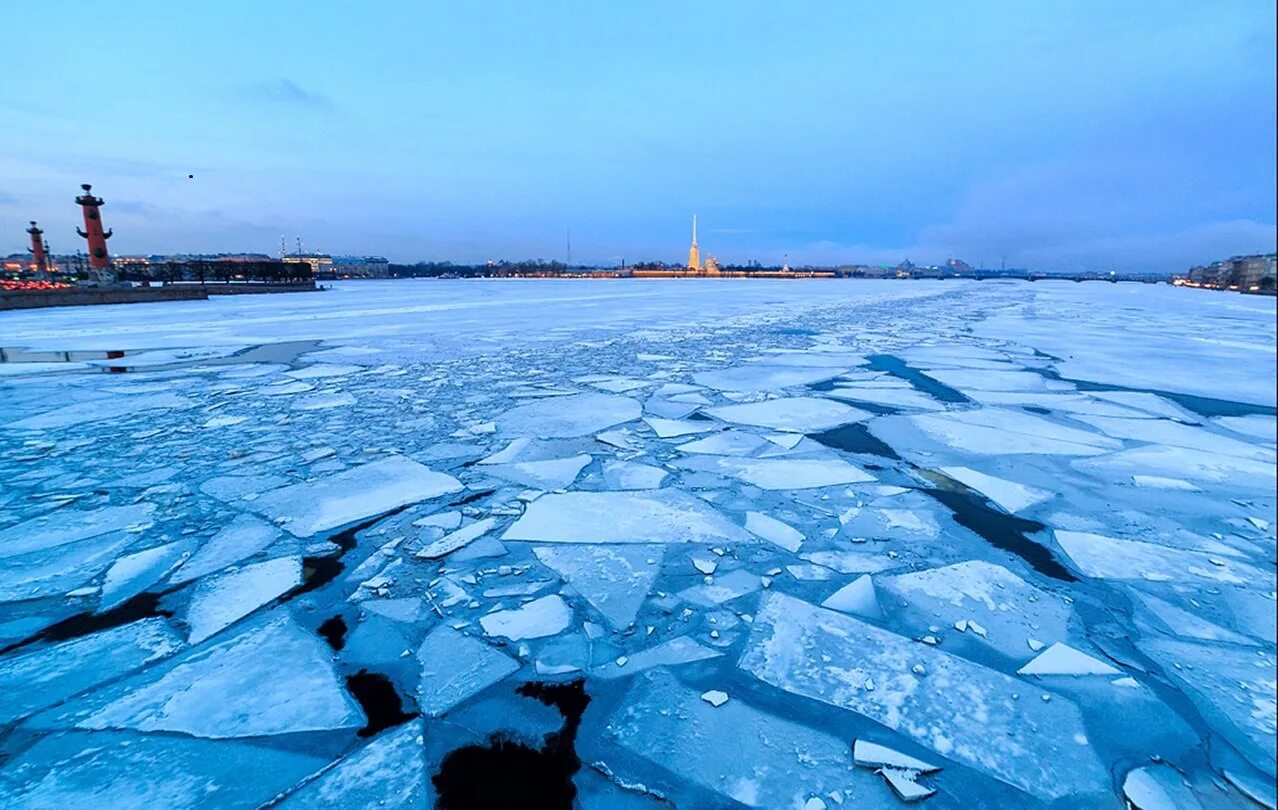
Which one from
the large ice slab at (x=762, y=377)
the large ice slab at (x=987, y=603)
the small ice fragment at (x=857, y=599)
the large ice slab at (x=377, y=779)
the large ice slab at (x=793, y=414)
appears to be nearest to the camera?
the large ice slab at (x=377, y=779)

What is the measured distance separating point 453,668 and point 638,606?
1.97 feet

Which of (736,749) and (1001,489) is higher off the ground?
(1001,489)

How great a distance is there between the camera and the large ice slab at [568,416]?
389 cm

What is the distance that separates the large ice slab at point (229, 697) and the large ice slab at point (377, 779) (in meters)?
0.12

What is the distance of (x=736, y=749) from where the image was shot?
1.35 meters

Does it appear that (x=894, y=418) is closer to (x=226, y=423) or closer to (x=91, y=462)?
(x=226, y=423)

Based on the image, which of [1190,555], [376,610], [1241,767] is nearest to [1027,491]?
[1190,555]

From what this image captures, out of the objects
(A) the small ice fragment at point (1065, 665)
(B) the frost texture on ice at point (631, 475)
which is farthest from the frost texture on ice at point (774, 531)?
(A) the small ice fragment at point (1065, 665)

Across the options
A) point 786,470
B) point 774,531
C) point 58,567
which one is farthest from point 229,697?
point 786,470

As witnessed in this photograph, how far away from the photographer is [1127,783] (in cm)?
127

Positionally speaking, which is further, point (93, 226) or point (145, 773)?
point (93, 226)

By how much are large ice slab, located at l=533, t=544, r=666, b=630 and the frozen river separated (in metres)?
0.02

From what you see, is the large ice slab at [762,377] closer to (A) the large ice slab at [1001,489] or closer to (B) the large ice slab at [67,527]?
(A) the large ice slab at [1001,489]

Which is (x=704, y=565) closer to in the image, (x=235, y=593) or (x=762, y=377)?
(x=235, y=593)
